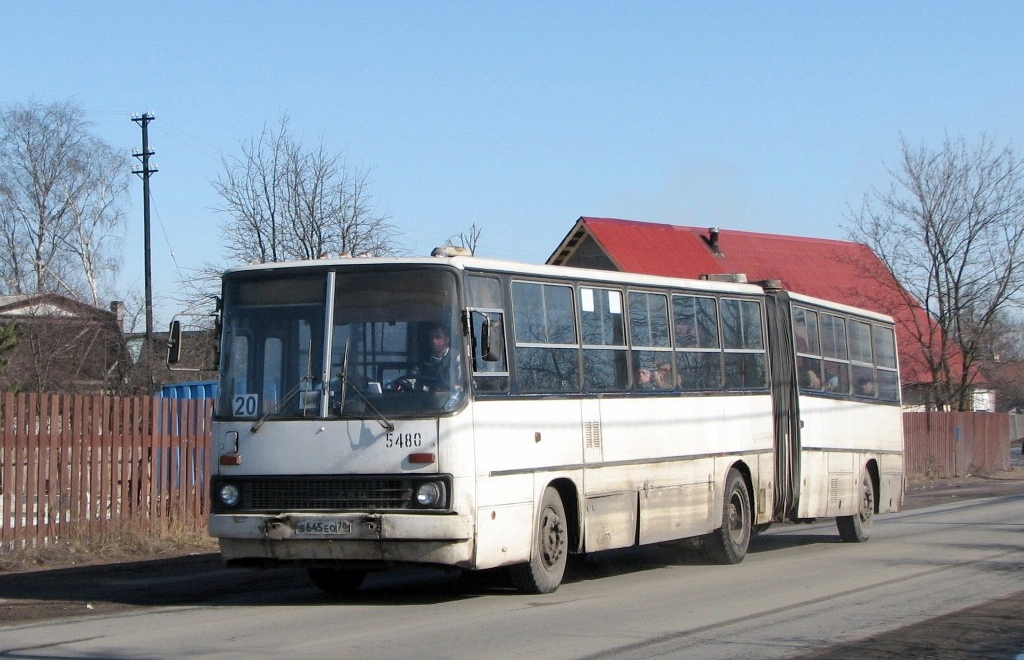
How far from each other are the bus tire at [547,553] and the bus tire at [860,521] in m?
7.46

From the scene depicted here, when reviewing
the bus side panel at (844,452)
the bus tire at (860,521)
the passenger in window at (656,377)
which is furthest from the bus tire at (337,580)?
the bus tire at (860,521)

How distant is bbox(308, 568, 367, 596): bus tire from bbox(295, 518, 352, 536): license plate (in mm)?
1602

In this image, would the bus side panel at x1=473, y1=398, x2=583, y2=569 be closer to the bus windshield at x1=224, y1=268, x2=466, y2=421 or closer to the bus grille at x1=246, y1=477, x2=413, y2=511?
the bus windshield at x1=224, y1=268, x2=466, y2=421

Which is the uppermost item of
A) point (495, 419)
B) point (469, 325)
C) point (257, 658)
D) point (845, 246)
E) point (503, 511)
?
point (845, 246)

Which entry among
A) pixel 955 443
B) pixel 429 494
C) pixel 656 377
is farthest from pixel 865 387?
pixel 955 443

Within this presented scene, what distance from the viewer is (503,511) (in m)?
11.4

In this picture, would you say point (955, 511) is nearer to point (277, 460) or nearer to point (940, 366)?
point (277, 460)

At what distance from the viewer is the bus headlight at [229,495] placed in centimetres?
1133

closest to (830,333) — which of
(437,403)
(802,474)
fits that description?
(802,474)

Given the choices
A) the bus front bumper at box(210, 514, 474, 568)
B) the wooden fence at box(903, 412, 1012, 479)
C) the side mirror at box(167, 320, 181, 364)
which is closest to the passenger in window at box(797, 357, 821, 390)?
the bus front bumper at box(210, 514, 474, 568)

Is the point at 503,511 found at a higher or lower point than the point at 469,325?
lower

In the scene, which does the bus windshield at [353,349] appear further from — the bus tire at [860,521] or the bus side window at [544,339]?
the bus tire at [860,521]

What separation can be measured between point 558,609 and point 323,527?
203cm

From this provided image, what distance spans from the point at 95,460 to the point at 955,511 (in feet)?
54.9
